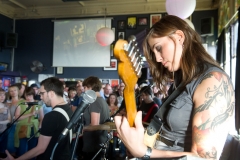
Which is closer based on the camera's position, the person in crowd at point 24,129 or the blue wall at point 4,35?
the person in crowd at point 24,129

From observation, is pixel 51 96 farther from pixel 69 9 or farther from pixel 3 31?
pixel 3 31

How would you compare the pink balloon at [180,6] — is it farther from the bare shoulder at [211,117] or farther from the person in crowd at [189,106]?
the bare shoulder at [211,117]

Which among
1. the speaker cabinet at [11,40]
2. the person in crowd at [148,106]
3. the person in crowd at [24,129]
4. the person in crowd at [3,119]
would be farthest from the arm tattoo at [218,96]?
the speaker cabinet at [11,40]

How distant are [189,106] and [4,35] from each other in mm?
8834

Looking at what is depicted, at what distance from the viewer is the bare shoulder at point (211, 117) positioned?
890mm

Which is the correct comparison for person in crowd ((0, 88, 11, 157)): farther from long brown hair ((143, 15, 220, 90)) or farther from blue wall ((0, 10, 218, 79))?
blue wall ((0, 10, 218, 79))

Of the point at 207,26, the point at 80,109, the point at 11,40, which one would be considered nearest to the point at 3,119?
the point at 80,109

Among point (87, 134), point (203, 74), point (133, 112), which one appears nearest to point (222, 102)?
point (203, 74)

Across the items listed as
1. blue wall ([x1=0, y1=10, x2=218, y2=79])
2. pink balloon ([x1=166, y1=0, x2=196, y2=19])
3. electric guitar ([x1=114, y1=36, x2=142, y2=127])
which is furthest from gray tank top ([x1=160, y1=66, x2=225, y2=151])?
blue wall ([x1=0, y1=10, x2=218, y2=79])

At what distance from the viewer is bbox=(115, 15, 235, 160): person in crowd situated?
90cm

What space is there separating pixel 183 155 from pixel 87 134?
2567 millimetres

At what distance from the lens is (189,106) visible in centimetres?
98

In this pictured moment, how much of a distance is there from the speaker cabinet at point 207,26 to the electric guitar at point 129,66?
234 inches

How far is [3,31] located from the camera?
27.7 ft
